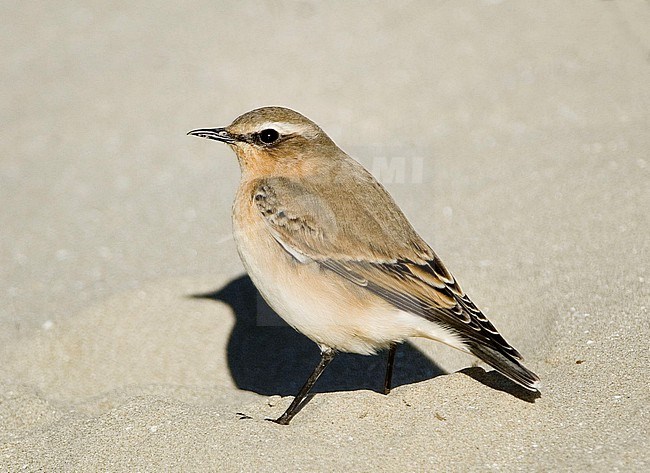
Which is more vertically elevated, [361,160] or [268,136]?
[268,136]

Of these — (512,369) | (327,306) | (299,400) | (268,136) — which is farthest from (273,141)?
(512,369)

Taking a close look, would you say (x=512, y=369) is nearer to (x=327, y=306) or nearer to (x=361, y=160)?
(x=327, y=306)

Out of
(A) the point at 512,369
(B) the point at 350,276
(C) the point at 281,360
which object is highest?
(B) the point at 350,276

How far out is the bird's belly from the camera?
181 inches

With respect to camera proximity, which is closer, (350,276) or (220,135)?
(350,276)

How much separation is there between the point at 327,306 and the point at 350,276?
204mm

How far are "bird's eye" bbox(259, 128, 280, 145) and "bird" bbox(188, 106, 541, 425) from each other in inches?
10.3

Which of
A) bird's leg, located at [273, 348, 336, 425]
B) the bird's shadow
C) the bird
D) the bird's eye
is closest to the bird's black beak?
the bird's eye

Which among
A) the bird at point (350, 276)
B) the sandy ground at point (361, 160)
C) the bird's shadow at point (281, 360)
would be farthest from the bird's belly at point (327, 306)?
the bird's shadow at point (281, 360)

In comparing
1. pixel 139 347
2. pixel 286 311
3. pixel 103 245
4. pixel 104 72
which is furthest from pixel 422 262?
pixel 104 72

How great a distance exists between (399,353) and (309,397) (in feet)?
3.99

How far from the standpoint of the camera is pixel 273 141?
5133mm

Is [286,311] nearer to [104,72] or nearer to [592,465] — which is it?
[592,465]

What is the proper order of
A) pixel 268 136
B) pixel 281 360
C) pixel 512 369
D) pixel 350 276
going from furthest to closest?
pixel 281 360 < pixel 268 136 < pixel 350 276 < pixel 512 369
